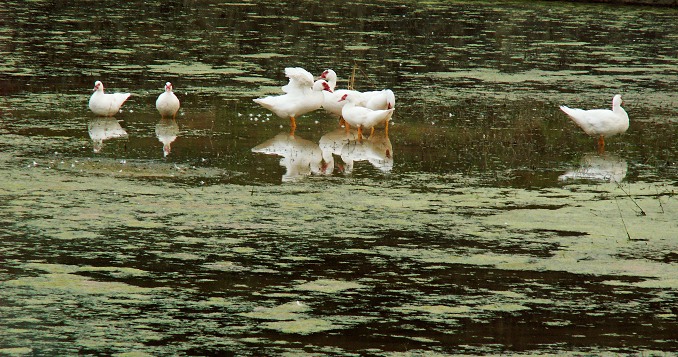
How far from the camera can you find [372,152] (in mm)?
11344

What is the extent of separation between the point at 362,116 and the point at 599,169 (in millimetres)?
2561

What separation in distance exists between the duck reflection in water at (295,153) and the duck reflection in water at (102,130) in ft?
5.00

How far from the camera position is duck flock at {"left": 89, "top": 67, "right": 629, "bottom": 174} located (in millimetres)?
11656

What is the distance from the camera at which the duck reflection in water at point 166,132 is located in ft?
36.3

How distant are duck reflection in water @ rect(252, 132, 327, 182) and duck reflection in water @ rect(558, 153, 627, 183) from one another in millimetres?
2328

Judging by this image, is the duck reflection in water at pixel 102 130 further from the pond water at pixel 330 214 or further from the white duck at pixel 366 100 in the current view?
the white duck at pixel 366 100

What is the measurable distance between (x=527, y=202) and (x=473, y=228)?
1.03 meters

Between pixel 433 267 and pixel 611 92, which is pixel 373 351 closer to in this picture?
pixel 433 267

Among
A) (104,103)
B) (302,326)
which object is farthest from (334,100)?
(302,326)

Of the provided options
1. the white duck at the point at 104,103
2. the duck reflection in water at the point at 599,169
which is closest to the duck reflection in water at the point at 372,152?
the duck reflection in water at the point at 599,169

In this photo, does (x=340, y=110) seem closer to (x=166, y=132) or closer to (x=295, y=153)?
(x=295, y=153)

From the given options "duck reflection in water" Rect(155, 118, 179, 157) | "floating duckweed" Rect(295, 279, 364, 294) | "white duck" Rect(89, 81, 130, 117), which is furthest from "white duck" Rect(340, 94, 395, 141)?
"floating duckweed" Rect(295, 279, 364, 294)

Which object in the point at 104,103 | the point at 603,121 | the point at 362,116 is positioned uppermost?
the point at 603,121

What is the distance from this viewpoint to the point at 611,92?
15422 millimetres
